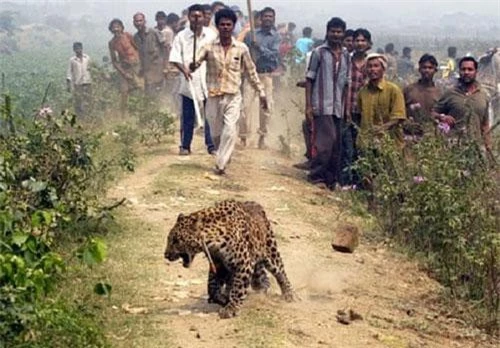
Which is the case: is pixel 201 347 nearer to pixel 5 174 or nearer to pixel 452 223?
pixel 5 174

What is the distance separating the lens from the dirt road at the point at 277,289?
642cm

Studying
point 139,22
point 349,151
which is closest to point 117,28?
point 139,22

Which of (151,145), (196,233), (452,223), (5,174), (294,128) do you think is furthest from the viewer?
(294,128)

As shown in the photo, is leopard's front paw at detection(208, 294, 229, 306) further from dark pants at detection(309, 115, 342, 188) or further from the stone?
dark pants at detection(309, 115, 342, 188)

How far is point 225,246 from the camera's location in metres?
6.54

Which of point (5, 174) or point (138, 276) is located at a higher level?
point (5, 174)

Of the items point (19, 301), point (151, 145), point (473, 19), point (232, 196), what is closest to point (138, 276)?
point (19, 301)

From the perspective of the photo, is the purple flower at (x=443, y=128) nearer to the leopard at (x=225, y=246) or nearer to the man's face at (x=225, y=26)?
the leopard at (x=225, y=246)

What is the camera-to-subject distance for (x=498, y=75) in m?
17.1

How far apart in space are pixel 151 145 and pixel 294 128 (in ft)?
10.5

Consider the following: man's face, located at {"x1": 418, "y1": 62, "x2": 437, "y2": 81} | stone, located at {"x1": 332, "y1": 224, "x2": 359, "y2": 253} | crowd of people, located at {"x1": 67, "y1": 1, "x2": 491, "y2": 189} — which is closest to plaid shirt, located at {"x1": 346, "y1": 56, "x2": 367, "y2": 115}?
crowd of people, located at {"x1": 67, "y1": 1, "x2": 491, "y2": 189}

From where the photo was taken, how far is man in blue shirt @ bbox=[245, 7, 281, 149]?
14570 millimetres

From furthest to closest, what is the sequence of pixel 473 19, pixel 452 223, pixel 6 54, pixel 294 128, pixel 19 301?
1. pixel 473 19
2. pixel 6 54
3. pixel 294 128
4. pixel 452 223
5. pixel 19 301

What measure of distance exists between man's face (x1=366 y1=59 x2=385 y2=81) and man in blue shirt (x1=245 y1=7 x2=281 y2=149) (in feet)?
13.2
